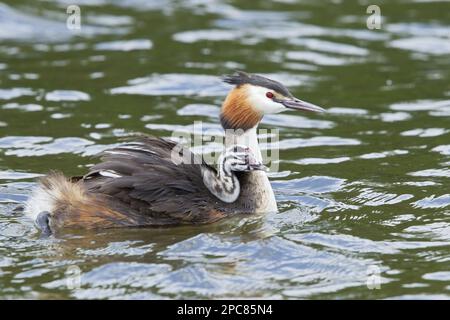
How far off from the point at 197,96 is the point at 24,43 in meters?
3.46

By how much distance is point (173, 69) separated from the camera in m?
14.1

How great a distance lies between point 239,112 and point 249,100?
14 cm

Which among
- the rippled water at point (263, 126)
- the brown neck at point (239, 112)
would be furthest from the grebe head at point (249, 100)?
the rippled water at point (263, 126)

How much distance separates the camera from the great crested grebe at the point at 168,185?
8617mm

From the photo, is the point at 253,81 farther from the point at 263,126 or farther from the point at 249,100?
the point at 263,126

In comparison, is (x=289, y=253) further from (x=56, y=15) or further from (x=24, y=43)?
(x=56, y=15)

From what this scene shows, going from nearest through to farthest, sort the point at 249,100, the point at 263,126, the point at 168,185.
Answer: the point at 168,185 → the point at 249,100 → the point at 263,126

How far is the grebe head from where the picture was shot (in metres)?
9.14

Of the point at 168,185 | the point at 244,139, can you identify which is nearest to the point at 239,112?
the point at 244,139

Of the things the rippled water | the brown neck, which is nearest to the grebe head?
the brown neck

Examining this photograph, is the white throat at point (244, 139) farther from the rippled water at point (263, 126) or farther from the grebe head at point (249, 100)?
the rippled water at point (263, 126)

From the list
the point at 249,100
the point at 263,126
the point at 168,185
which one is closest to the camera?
the point at 168,185

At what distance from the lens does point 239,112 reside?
9156 millimetres

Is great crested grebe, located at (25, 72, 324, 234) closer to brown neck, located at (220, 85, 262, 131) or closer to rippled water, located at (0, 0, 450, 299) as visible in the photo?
brown neck, located at (220, 85, 262, 131)
